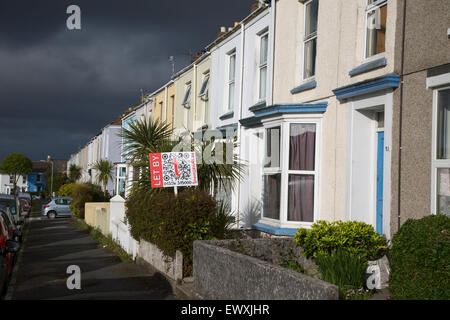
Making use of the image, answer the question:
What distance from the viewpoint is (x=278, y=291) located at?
5445mm

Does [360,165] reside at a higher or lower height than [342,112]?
lower

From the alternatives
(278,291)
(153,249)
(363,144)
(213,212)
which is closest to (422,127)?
(363,144)

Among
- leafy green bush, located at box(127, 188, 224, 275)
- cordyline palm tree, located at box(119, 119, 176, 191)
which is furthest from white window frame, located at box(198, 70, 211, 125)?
leafy green bush, located at box(127, 188, 224, 275)

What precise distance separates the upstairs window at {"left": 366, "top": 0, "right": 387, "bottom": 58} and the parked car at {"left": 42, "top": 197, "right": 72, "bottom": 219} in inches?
1217

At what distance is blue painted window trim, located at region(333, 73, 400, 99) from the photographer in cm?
757

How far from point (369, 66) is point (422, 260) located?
389cm

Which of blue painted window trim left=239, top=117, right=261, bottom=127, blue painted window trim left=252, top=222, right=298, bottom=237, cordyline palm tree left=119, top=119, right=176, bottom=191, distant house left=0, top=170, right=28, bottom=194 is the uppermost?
blue painted window trim left=239, top=117, right=261, bottom=127

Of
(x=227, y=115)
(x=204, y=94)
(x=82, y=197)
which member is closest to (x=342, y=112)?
(x=227, y=115)

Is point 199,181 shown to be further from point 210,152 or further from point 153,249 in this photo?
point 153,249

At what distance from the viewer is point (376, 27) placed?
854 centimetres

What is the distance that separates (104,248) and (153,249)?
5.76 m

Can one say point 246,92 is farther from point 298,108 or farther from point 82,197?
point 82,197

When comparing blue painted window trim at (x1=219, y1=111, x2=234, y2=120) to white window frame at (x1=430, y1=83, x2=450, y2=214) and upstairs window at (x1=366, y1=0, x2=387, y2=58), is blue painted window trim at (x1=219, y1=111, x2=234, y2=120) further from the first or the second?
white window frame at (x1=430, y1=83, x2=450, y2=214)

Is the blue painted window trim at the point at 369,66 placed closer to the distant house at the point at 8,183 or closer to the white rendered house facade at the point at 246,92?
the white rendered house facade at the point at 246,92
